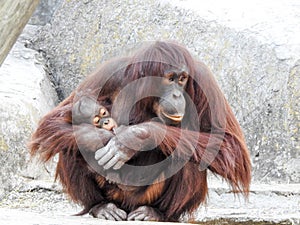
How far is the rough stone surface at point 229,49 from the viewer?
445cm

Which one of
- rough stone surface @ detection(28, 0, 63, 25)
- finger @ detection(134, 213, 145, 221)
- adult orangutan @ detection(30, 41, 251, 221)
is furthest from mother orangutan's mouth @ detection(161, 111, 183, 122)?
rough stone surface @ detection(28, 0, 63, 25)

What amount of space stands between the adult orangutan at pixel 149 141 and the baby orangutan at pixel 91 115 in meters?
0.03

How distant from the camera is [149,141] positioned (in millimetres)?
2717

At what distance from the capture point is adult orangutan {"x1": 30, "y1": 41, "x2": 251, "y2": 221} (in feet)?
9.04

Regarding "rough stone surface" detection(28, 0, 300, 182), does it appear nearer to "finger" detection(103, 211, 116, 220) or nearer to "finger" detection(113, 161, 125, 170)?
"finger" detection(103, 211, 116, 220)

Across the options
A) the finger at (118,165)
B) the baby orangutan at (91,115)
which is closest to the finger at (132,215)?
the finger at (118,165)

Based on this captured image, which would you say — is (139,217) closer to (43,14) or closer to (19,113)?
(19,113)

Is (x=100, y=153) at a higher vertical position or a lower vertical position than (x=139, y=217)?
higher

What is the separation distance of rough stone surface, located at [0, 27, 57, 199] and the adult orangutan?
595 mm

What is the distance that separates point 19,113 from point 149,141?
162 cm

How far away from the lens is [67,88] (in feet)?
→ 17.6

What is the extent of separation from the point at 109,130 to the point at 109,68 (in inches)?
12.0

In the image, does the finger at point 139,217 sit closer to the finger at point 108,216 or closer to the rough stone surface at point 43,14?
the finger at point 108,216

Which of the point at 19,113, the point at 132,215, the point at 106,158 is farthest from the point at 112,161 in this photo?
the point at 19,113
